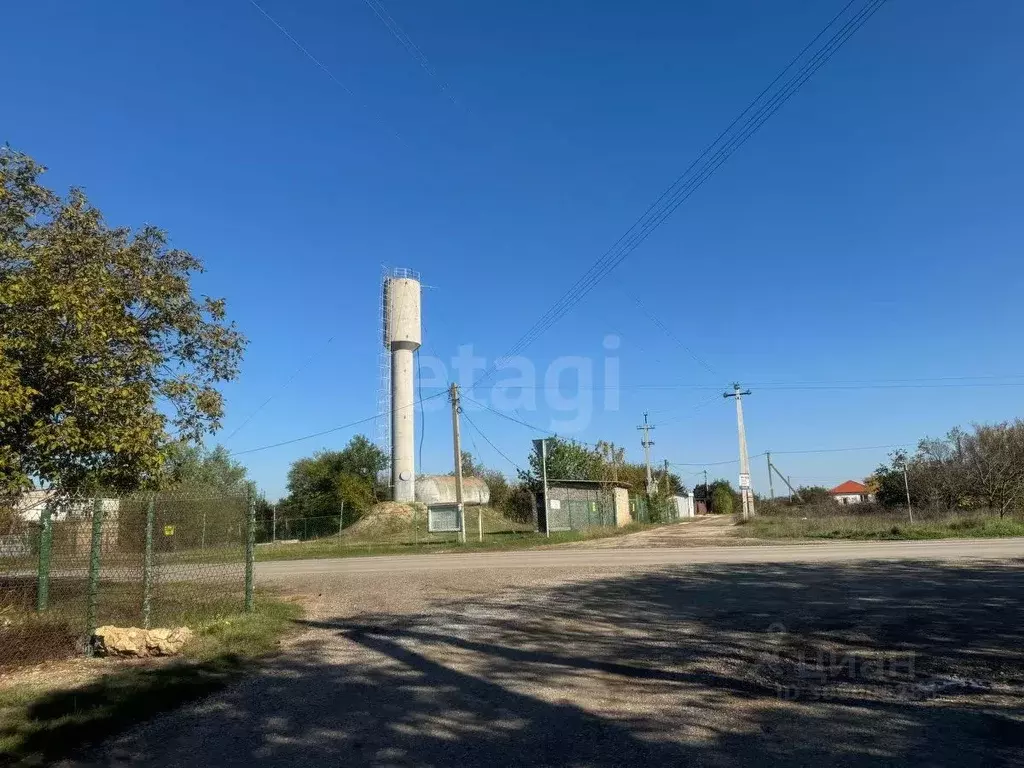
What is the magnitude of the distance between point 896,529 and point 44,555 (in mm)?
28601

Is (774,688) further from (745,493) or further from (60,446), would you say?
(745,493)

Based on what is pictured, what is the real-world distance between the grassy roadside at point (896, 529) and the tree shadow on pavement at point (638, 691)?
58.7ft

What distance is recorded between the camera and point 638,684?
6598 millimetres

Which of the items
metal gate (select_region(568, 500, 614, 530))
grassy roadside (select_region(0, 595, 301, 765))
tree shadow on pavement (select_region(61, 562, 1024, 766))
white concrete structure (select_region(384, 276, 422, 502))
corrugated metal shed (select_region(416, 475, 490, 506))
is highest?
white concrete structure (select_region(384, 276, 422, 502))

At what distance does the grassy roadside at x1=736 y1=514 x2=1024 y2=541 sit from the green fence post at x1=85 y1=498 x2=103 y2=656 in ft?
84.9

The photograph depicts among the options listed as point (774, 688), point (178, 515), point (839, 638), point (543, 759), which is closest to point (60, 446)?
point (178, 515)

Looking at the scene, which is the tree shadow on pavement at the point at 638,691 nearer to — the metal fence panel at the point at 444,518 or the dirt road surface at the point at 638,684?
the dirt road surface at the point at 638,684

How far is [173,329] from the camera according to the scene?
13875 mm

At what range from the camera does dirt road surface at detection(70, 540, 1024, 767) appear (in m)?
4.99

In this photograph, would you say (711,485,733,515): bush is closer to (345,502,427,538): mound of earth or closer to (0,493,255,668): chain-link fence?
(345,502,427,538): mound of earth

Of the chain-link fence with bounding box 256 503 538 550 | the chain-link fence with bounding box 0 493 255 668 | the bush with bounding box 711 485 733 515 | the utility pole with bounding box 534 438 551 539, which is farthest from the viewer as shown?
the bush with bounding box 711 485 733 515

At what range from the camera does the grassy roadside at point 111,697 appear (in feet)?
17.4

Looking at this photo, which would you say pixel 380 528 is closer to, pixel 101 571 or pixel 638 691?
pixel 101 571

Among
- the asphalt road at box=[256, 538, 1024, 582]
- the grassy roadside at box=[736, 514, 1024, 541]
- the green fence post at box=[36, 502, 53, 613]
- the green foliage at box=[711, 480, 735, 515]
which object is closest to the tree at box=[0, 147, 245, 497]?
the green fence post at box=[36, 502, 53, 613]
